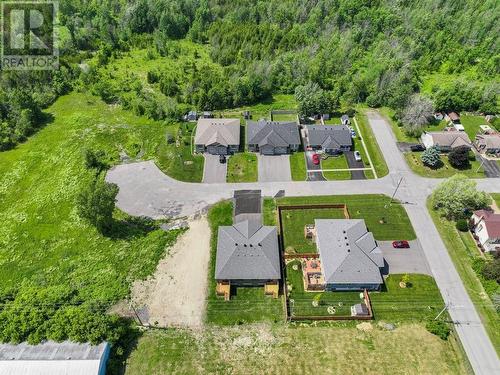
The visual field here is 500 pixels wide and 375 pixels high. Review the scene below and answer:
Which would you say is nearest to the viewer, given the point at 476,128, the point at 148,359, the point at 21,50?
the point at 148,359

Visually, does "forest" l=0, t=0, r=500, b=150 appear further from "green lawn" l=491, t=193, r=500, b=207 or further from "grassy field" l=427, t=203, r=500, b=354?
"grassy field" l=427, t=203, r=500, b=354

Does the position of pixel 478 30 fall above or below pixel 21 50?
above

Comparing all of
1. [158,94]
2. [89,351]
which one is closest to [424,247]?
[89,351]

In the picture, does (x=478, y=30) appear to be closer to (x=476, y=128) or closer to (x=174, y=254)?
(x=476, y=128)

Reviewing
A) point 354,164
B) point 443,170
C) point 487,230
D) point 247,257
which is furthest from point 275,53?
point 487,230

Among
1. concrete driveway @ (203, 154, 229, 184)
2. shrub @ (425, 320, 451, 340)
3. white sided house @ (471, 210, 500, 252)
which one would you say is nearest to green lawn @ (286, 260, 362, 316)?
shrub @ (425, 320, 451, 340)

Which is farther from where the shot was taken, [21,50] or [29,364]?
Result: [21,50]
